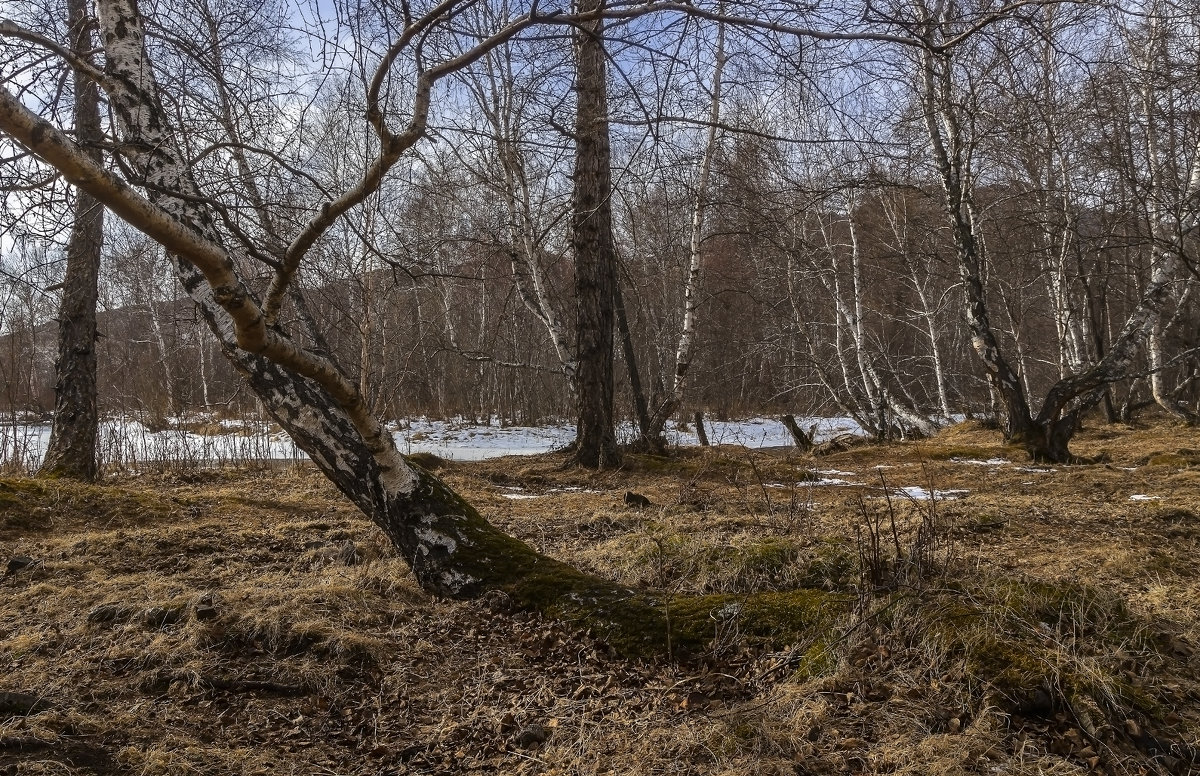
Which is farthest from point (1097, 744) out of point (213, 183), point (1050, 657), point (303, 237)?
point (213, 183)

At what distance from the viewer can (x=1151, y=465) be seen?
22.1ft

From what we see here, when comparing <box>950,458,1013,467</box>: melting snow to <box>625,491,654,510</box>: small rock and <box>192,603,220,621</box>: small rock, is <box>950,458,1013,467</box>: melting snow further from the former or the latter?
<box>192,603,220,621</box>: small rock

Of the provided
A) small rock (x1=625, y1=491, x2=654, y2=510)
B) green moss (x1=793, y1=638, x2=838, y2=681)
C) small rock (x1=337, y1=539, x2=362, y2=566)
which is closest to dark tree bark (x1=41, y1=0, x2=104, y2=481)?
small rock (x1=337, y1=539, x2=362, y2=566)

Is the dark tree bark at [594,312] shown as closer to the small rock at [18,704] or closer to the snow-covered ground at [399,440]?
the snow-covered ground at [399,440]

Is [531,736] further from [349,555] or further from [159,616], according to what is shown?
[349,555]

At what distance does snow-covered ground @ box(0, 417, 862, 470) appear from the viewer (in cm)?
855

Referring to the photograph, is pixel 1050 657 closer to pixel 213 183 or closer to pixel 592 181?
pixel 213 183

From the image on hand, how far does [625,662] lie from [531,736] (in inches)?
21.5

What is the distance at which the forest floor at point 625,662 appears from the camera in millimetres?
1966

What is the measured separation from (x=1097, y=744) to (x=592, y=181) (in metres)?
6.79

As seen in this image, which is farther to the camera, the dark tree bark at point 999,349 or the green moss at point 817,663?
the dark tree bark at point 999,349

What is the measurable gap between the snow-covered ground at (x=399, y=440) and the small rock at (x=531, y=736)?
780 centimetres

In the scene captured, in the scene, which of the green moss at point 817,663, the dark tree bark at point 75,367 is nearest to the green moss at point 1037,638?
the green moss at point 817,663

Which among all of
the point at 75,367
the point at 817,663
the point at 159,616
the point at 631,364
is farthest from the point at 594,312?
the point at 817,663
